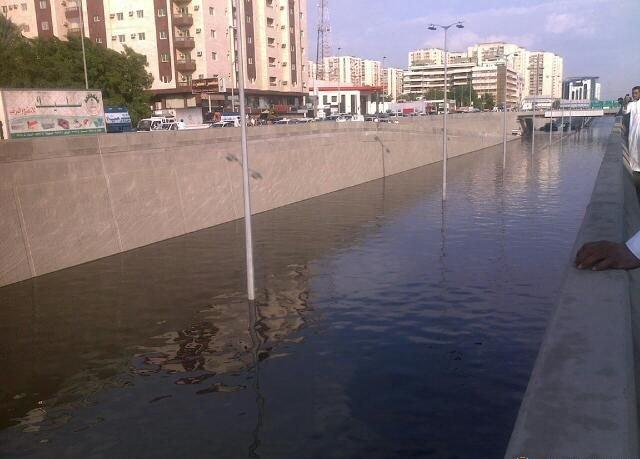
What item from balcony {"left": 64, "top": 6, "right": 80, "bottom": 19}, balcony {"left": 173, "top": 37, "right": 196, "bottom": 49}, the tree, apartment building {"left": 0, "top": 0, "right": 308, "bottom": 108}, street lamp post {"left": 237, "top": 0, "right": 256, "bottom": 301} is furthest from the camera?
balcony {"left": 64, "top": 6, "right": 80, "bottom": 19}

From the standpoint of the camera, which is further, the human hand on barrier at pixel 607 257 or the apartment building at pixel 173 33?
the apartment building at pixel 173 33

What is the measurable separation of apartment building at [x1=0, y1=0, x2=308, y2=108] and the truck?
48.3 meters

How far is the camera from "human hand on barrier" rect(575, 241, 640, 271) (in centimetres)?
409

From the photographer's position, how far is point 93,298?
16.8 metres

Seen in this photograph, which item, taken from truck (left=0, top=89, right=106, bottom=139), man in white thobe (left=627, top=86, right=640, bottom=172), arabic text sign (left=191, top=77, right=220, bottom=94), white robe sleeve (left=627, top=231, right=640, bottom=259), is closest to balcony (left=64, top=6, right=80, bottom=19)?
arabic text sign (left=191, top=77, right=220, bottom=94)

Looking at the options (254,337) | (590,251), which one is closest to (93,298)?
(254,337)

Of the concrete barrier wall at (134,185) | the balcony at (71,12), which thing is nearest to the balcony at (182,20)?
the balcony at (71,12)

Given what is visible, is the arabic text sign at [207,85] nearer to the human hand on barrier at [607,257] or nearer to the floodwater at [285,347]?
the floodwater at [285,347]

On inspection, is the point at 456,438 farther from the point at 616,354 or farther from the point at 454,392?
the point at 616,354

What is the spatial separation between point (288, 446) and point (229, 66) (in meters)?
71.8

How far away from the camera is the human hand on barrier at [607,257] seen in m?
4.09

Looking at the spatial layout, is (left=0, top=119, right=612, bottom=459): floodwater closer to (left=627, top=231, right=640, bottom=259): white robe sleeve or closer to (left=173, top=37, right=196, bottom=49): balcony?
(left=627, top=231, right=640, bottom=259): white robe sleeve

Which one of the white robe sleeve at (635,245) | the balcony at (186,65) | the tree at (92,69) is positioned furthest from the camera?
the balcony at (186,65)

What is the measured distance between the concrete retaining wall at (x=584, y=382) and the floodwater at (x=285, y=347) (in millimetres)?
1219
